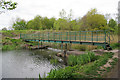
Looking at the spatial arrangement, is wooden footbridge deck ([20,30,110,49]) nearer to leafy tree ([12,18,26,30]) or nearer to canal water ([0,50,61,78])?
canal water ([0,50,61,78])

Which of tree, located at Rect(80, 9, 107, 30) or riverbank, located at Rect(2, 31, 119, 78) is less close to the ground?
tree, located at Rect(80, 9, 107, 30)

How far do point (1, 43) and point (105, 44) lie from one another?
25297 mm

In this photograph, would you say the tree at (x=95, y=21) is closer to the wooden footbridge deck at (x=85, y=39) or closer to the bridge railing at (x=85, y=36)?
the bridge railing at (x=85, y=36)

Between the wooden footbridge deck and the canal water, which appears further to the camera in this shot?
the wooden footbridge deck

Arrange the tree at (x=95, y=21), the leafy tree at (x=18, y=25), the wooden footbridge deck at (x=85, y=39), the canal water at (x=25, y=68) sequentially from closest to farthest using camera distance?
the canal water at (x=25, y=68) → the wooden footbridge deck at (x=85, y=39) → the tree at (x=95, y=21) → the leafy tree at (x=18, y=25)

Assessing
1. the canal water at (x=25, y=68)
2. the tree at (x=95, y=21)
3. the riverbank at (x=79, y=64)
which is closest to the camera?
the riverbank at (x=79, y=64)

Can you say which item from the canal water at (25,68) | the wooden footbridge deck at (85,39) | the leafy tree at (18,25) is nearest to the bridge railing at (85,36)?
the wooden footbridge deck at (85,39)

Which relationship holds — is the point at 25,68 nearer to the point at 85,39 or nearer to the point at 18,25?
the point at 85,39

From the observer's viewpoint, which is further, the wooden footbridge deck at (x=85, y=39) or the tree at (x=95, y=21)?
the tree at (x=95, y=21)

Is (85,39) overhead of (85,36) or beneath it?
beneath

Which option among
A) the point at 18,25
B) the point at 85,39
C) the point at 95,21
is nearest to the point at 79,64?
the point at 85,39

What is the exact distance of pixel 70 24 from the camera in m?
26.2

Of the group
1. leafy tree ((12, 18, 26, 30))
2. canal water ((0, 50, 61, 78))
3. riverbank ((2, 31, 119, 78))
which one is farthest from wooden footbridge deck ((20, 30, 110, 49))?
leafy tree ((12, 18, 26, 30))

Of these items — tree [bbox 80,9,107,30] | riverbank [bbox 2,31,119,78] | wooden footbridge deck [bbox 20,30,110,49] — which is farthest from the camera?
tree [bbox 80,9,107,30]
